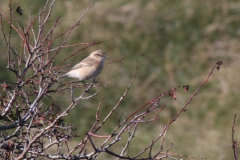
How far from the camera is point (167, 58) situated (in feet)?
33.7

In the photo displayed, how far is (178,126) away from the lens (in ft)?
32.2

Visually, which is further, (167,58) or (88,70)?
(167,58)

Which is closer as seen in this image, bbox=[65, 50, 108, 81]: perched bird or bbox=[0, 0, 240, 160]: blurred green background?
bbox=[65, 50, 108, 81]: perched bird

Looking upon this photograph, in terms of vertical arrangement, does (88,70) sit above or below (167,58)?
below

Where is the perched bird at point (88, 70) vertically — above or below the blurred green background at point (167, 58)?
below

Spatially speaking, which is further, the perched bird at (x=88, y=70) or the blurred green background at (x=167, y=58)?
the blurred green background at (x=167, y=58)

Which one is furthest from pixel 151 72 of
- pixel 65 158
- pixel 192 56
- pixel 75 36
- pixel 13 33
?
pixel 65 158

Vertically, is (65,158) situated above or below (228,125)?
below

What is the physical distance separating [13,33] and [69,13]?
114cm

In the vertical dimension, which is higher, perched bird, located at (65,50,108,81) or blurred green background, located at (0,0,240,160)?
blurred green background, located at (0,0,240,160)

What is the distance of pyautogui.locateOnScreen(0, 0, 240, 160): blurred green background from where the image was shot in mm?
9555

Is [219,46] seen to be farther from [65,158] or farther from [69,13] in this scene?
[65,158]

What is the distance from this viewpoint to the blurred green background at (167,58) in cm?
955

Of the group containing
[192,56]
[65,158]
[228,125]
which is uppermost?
[192,56]
